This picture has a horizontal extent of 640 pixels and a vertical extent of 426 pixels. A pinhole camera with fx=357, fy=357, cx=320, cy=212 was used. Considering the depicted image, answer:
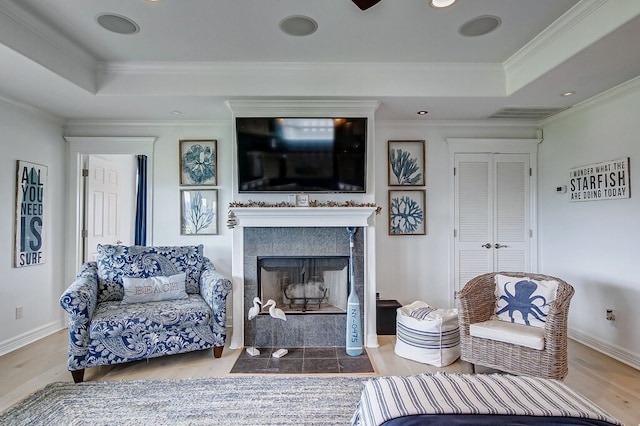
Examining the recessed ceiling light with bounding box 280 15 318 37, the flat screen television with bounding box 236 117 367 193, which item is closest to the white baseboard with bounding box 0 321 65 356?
the flat screen television with bounding box 236 117 367 193

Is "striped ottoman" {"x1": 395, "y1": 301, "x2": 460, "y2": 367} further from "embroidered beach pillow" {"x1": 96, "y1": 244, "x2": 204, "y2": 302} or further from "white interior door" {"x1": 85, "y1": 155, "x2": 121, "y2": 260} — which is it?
"white interior door" {"x1": 85, "y1": 155, "x2": 121, "y2": 260}

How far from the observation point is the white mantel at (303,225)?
132 inches

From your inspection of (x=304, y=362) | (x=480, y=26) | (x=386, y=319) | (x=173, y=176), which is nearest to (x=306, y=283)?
(x=304, y=362)

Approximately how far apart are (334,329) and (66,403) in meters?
2.11

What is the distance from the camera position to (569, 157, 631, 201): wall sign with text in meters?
3.11

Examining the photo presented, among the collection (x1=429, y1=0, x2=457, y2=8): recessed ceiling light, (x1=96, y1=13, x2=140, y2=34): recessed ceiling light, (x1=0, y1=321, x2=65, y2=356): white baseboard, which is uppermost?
(x1=96, y1=13, x2=140, y2=34): recessed ceiling light

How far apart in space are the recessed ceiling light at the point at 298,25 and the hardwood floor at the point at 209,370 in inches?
105

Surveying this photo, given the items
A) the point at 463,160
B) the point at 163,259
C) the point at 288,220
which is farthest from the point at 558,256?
the point at 163,259

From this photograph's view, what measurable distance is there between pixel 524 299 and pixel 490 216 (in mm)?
1504

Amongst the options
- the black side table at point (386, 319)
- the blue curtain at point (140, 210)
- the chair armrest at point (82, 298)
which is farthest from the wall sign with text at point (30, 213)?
the black side table at point (386, 319)

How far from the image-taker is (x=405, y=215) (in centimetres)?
412

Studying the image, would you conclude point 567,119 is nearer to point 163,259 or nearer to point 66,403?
point 163,259

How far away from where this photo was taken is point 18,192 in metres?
3.44

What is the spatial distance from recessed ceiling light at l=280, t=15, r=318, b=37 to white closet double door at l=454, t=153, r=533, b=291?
2343mm
